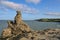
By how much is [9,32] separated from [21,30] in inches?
87.6

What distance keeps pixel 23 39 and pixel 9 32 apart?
9773mm

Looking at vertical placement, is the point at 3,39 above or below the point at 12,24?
below

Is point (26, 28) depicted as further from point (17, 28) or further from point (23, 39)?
point (23, 39)

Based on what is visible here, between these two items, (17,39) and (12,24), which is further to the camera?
(12,24)

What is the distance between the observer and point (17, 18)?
113ft

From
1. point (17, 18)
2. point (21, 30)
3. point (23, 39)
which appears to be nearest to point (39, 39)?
point (23, 39)

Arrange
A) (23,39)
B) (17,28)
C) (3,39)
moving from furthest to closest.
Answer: (17,28) < (3,39) < (23,39)

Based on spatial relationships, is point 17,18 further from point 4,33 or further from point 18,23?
point 4,33

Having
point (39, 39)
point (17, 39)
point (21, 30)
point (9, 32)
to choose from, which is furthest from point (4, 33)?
point (39, 39)

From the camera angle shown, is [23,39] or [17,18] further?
[17,18]

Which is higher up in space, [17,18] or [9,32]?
[17,18]

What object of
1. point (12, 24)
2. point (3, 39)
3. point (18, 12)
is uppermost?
point (18, 12)

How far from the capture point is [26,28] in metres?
34.2

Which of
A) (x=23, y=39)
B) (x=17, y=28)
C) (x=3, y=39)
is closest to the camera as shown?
(x=23, y=39)
